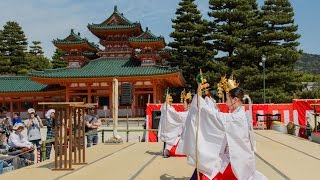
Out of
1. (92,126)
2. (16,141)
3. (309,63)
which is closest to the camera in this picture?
(16,141)

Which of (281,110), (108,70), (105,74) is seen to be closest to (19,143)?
(281,110)

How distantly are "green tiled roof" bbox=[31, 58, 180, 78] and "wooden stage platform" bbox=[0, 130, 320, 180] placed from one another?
20.8m

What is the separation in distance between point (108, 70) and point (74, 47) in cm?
439

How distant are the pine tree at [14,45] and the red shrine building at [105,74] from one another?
644 inches

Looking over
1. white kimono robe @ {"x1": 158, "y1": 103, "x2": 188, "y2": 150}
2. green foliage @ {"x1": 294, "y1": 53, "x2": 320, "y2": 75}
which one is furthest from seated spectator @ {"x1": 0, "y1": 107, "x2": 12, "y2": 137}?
green foliage @ {"x1": 294, "y1": 53, "x2": 320, "y2": 75}

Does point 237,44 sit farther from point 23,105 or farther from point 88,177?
point 88,177

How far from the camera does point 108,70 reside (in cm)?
3438

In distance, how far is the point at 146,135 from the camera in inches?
711

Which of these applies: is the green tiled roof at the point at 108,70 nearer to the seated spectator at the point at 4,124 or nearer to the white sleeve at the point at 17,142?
the seated spectator at the point at 4,124

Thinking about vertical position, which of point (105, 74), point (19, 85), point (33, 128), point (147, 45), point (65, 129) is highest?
point (147, 45)

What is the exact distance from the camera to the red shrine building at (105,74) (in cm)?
3325

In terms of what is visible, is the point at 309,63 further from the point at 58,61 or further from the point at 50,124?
the point at 50,124

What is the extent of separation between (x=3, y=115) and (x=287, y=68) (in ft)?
89.2

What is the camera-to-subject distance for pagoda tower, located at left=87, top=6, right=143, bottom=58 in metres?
36.3
